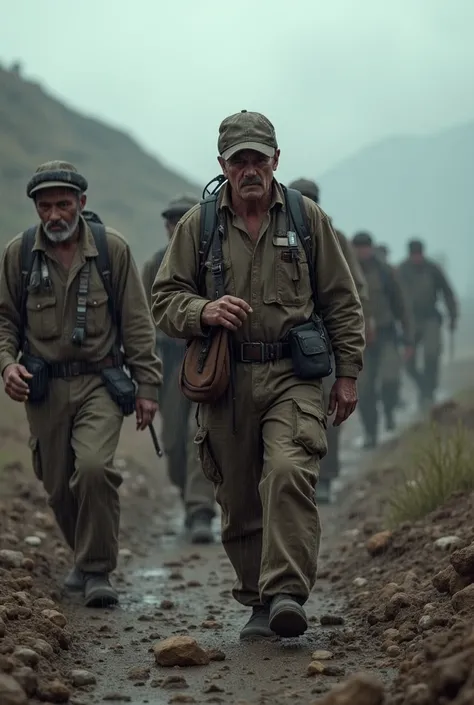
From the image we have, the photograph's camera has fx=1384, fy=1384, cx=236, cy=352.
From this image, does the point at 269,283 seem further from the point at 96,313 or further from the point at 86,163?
the point at 86,163

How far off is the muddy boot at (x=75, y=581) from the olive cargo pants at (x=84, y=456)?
0.15 metres

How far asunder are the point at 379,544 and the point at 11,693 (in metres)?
4.03

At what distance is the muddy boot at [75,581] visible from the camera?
7.33 meters

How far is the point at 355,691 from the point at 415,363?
51.0 feet

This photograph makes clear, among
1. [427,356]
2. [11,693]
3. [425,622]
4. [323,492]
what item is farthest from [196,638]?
[427,356]

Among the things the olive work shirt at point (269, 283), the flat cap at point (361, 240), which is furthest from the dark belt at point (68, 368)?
the flat cap at point (361, 240)

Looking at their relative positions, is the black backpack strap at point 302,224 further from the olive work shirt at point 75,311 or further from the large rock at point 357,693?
the large rock at point 357,693

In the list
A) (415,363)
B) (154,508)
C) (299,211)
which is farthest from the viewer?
(415,363)

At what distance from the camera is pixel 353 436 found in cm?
1978

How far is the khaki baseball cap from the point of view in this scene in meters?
5.87

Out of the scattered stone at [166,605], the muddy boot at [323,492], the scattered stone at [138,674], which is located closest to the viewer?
the scattered stone at [138,674]

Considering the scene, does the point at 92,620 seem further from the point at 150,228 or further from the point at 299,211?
the point at 150,228

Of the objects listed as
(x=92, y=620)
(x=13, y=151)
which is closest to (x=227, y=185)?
(x=92, y=620)

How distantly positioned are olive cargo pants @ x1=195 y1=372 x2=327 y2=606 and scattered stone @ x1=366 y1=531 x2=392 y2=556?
70.0 inches
